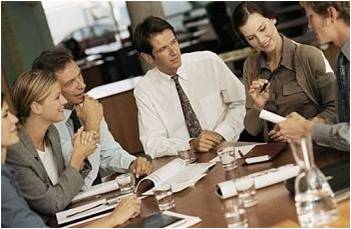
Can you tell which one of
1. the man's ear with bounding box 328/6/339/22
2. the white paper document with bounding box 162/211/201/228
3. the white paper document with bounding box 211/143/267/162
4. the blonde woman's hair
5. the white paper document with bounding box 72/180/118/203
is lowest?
the white paper document with bounding box 72/180/118/203

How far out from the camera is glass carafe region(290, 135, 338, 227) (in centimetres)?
138

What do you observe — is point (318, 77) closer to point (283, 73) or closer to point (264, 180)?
point (283, 73)

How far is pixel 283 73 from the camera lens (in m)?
2.49

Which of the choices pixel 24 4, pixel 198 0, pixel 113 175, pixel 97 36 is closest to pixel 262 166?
pixel 113 175

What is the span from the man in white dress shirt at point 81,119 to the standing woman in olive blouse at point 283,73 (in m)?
0.63

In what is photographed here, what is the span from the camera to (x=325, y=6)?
5.75ft

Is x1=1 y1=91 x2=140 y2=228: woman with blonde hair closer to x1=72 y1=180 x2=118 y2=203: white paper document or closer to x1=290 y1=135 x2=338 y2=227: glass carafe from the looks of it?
x1=72 y1=180 x2=118 y2=203: white paper document

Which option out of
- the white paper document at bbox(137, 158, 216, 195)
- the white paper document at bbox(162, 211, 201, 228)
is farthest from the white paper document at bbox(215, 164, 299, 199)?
the white paper document at bbox(137, 158, 216, 195)

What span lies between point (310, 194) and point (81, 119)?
1.52m

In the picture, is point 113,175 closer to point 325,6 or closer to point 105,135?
point 105,135

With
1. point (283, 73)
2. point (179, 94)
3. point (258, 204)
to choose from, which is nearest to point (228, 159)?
point (258, 204)

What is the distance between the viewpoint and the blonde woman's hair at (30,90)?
86.7 inches

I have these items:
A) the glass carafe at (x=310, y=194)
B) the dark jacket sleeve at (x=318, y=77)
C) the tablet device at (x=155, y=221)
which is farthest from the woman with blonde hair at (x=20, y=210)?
the dark jacket sleeve at (x=318, y=77)

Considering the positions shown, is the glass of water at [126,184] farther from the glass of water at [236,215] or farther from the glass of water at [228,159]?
the glass of water at [236,215]
